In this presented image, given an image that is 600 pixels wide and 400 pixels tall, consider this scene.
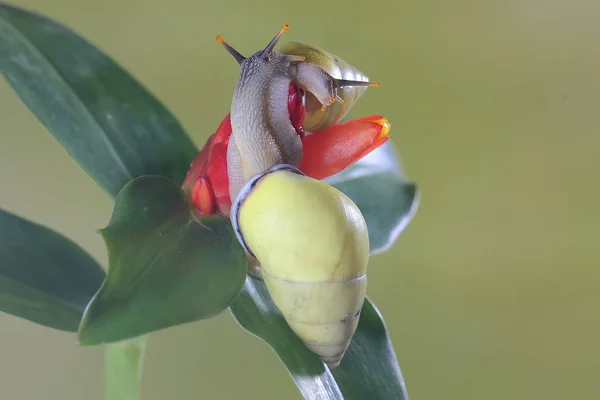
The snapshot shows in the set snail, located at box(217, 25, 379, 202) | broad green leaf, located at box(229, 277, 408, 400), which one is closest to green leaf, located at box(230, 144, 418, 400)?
broad green leaf, located at box(229, 277, 408, 400)

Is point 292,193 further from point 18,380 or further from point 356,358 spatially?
point 18,380

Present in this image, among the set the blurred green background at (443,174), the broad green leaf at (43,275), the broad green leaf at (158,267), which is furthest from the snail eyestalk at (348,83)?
the blurred green background at (443,174)

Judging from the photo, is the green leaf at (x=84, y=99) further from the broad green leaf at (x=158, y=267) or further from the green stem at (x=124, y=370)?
the green stem at (x=124, y=370)

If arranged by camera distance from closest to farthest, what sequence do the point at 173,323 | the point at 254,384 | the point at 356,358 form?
the point at 173,323, the point at 356,358, the point at 254,384

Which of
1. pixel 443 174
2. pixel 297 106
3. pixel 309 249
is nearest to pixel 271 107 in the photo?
pixel 297 106

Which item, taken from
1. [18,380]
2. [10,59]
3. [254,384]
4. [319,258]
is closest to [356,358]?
[319,258]
